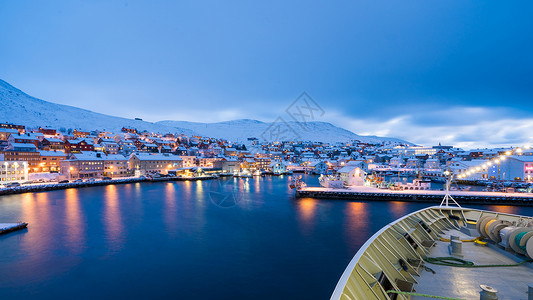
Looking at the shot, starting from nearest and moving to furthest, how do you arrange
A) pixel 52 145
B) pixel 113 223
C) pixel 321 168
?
pixel 113 223
pixel 52 145
pixel 321 168

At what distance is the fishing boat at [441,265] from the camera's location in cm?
213

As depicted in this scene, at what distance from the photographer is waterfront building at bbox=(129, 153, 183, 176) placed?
31484mm

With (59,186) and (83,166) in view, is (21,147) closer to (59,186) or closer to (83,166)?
(83,166)

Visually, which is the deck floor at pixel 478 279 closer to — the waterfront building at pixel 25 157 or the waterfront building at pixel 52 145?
the waterfront building at pixel 25 157

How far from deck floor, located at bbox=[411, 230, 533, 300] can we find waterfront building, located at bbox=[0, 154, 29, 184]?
98.3ft

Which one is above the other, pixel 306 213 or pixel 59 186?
pixel 59 186

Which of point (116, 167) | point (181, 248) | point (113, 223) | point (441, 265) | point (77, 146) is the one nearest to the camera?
point (441, 265)

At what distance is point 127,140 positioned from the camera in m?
52.5

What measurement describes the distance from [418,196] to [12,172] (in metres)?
32.5

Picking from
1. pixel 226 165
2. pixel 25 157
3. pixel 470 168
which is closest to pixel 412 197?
pixel 470 168

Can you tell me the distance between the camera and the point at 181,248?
29.5ft

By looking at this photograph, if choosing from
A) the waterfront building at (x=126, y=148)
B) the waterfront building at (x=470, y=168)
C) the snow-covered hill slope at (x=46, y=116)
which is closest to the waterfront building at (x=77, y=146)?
the waterfront building at (x=126, y=148)

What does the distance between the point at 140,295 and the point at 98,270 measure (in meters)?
2.11

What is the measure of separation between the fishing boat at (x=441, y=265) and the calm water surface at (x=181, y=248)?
131 inches
